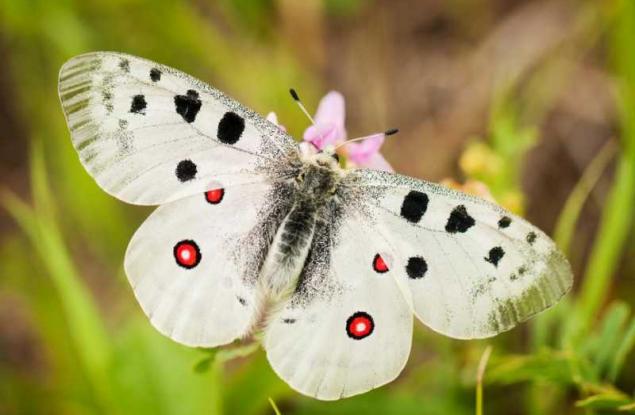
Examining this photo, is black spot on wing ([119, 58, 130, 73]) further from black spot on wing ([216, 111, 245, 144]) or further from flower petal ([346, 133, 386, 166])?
flower petal ([346, 133, 386, 166])

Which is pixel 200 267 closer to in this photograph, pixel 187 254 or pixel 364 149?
pixel 187 254

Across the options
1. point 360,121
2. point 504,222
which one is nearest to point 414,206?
point 504,222

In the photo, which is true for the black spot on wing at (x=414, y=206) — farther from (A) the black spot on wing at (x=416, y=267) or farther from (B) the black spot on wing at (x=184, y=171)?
(B) the black spot on wing at (x=184, y=171)

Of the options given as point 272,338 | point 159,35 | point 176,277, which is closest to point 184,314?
point 176,277

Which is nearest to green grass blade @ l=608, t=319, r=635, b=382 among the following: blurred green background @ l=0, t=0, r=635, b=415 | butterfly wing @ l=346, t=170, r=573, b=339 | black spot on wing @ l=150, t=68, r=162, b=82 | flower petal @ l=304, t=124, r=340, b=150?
butterfly wing @ l=346, t=170, r=573, b=339

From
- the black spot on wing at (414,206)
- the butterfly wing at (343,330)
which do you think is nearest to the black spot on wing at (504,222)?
the black spot on wing at (414,206)

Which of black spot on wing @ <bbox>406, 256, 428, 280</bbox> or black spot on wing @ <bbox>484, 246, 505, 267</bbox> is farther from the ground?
black spot on wing @ <bbox>484, 246, 505, 267</bbox>
